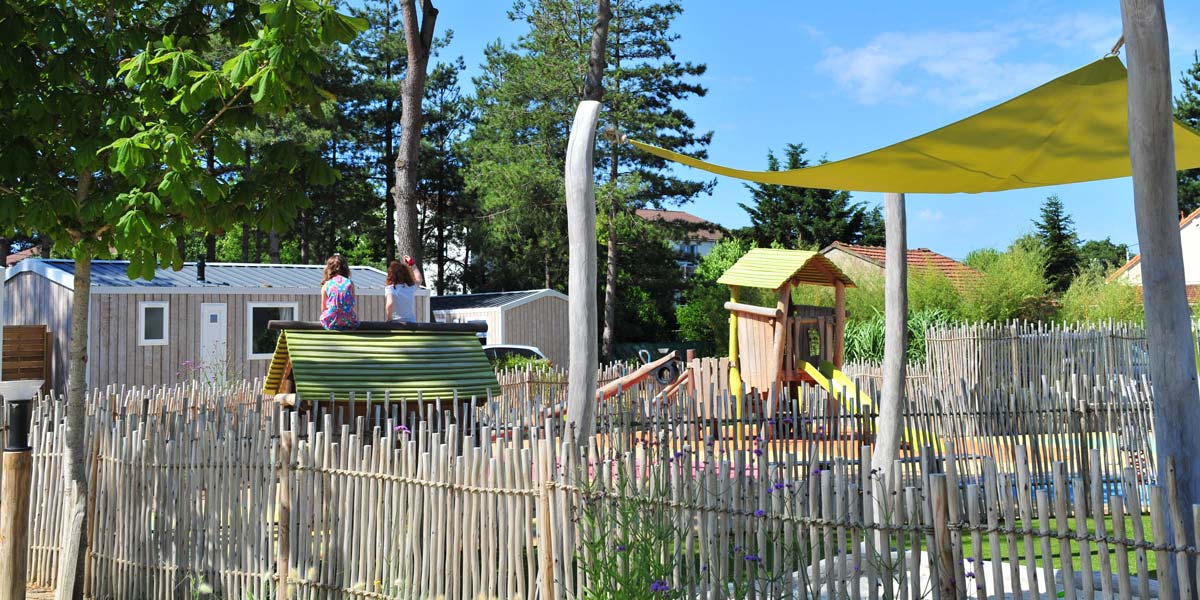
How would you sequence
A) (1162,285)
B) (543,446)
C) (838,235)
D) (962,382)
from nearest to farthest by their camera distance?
1. (1162,285)
2. (543,446)
3. (962,382)
4. (838,235)

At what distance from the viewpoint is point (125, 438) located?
21.3 ft

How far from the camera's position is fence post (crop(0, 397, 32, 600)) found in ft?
17.5

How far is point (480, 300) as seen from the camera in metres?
30.0

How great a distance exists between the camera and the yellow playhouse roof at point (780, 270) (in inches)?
536

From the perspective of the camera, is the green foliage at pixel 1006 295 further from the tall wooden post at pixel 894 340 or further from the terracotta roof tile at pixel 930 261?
the tall wooden post at pixel 894 340

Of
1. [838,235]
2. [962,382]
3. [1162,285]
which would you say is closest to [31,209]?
[1162,285]

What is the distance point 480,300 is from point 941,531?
26875mm

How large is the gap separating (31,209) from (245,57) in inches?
60.2

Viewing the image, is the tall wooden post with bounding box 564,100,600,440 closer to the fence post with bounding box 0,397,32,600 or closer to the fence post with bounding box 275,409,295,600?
the fence post with bounding box 275,409,295,600

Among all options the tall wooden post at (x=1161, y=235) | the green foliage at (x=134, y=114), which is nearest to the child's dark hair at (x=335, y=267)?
the green foliage at (x=134, y=114)

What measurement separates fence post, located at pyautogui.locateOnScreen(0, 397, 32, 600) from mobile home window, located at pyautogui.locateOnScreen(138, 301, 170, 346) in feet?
49.8

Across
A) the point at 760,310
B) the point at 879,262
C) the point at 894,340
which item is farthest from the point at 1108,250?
the point at 894,340

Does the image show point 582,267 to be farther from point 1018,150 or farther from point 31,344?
point 31,344

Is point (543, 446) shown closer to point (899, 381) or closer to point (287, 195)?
point (287, 195)
